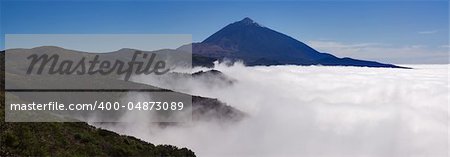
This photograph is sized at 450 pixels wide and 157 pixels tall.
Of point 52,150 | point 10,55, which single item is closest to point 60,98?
point 52,150

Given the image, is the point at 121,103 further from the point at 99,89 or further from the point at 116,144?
the point at 116,144

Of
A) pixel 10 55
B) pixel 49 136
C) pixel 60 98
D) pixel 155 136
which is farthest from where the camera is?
pixel 10 55

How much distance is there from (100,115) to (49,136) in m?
88.5

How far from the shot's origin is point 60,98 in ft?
322

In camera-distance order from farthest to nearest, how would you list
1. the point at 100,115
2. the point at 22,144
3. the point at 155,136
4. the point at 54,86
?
the point at 155,136 < the point at 100,115 < the point at 54,86 < the point at 22,144

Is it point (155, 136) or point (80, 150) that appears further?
point (155, 136)

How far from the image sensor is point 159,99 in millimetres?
164000

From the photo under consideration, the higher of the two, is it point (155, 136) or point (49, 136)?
point (49, 136)

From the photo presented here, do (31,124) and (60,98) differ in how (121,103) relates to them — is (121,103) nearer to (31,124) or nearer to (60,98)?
(60,98)

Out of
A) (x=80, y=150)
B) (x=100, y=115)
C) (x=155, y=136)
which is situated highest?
(x=80, y=150)

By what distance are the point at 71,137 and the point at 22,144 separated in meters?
7.67

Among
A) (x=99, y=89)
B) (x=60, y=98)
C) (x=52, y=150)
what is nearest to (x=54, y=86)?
(x=60, y=98)

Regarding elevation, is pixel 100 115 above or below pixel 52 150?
below
